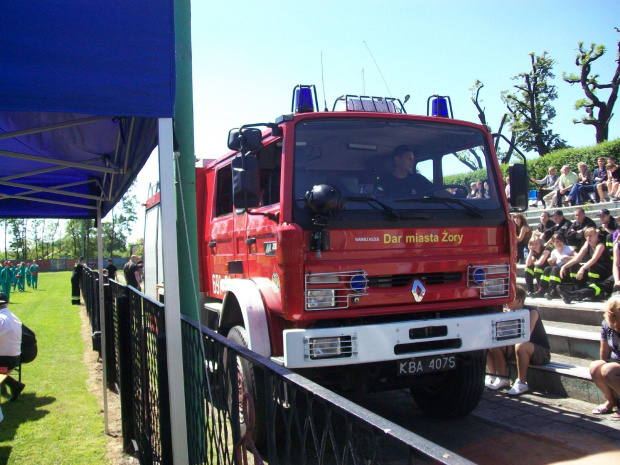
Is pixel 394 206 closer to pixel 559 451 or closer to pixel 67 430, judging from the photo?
pixel 559 451

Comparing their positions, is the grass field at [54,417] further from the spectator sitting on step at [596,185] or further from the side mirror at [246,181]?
the spectator sitting on step at [596,185]

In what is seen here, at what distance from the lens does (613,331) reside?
5262mm

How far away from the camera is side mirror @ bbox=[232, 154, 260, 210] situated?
4.43 meters

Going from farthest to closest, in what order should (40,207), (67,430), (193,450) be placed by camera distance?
(40,207), (67,430), (193,450)

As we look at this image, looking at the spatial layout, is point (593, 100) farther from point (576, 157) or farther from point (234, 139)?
point (234, 139)

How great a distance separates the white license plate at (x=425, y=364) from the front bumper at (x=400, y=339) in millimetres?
120

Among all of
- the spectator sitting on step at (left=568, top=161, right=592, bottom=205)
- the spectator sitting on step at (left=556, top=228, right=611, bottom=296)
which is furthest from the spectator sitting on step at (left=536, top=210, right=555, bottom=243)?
the spectator sitting on step at (left=568, top=161, right=592, bottom=205)

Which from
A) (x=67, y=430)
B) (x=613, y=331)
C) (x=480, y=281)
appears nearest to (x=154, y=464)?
(x=67, y=430)

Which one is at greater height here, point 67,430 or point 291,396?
point 291,396

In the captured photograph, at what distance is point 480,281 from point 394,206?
1026 millimetres

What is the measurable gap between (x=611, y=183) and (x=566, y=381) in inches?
358

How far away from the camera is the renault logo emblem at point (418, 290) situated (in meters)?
4.46

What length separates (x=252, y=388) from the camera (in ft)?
11.2

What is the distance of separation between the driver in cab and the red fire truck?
0.01 meters
